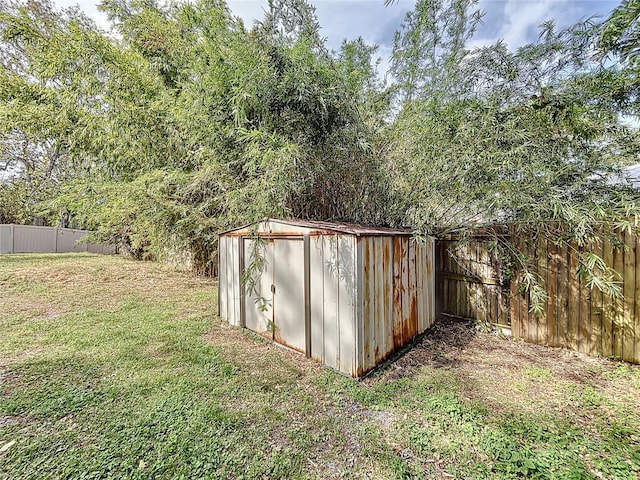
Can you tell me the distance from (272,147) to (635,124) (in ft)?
11.8

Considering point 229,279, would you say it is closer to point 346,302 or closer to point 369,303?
point 346,302

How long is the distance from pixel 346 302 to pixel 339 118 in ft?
7.34

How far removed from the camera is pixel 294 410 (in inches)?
84.5

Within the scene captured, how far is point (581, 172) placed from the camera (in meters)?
2.67

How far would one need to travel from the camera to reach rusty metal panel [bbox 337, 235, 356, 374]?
2.49 metres

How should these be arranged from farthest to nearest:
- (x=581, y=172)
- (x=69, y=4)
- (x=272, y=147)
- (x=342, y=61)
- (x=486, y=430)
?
1. (x=69, y=4)
2. (x=342, y=61)
3. (x=272, y=147)
4. (x=581, y=172)
5. (x=486, y=430)

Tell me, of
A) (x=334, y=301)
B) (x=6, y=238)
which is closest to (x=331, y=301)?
(x=334, y=301)

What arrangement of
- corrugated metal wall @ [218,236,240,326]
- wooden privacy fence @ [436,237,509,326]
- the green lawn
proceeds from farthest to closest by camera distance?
1. corrugated metal wall @ [218,236,240,326]
2. wooden privacy fence @ [436,237,509,326]
3. the green lawn

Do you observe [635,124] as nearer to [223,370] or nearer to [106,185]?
[223,370]

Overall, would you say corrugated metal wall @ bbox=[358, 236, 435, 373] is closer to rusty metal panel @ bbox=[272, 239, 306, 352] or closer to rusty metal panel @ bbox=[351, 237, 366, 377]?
rusty metal panel @ bbox=[351, 237, 366, 377]

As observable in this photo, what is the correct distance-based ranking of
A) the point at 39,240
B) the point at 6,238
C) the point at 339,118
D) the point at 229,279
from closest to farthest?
the point at 339,118, the point at 229,279, the point at 6,238, the point at 39,240

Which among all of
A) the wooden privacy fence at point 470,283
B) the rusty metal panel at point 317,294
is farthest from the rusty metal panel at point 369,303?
the wooden privacy fence at point 470,283

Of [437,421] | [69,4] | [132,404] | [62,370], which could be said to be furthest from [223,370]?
[69,4]

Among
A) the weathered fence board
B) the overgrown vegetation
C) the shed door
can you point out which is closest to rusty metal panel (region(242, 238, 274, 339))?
the shed door
